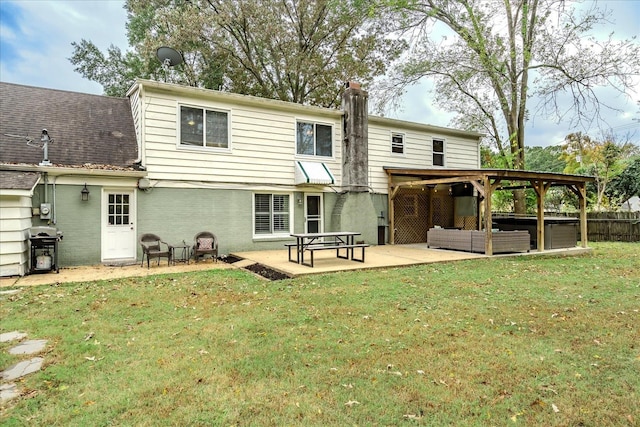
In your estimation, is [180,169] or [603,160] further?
[603,160]

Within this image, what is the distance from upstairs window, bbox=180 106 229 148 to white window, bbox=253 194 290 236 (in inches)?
83.6

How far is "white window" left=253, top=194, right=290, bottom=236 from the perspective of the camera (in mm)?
11742

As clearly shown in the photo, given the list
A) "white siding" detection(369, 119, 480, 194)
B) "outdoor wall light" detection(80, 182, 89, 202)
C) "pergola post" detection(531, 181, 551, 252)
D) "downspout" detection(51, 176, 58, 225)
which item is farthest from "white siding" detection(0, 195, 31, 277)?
"pergola post" detection(531, 181, 551, 252)

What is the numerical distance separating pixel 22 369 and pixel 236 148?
8.67 m

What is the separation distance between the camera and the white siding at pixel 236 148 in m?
10.1

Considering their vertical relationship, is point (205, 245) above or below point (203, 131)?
below

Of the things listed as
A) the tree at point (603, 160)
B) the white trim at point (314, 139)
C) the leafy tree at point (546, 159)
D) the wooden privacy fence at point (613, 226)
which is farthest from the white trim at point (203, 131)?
the leafy tree at point (546, 159)

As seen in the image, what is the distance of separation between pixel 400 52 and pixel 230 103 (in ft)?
43.1

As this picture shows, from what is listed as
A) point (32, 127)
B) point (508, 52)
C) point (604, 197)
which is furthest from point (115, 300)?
point (604, 197)

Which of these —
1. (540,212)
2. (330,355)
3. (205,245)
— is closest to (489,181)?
(540,212)

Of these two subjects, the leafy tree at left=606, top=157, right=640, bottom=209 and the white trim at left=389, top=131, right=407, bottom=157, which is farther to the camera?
the leafy tree at left=606, top=157, right=640, bottom=209

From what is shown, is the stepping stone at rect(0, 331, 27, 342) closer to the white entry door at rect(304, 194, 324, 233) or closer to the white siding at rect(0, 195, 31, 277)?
the white siding at rect(0, 195, 31, 277)

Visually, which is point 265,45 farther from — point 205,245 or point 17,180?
point 17,180

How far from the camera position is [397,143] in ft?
47.3
